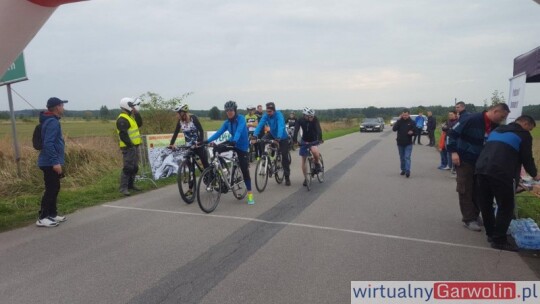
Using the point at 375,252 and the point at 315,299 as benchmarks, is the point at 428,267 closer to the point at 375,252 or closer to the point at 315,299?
the point at 375,252

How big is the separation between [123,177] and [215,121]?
3061cm

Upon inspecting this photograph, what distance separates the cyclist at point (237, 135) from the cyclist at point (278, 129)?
134 centimetres

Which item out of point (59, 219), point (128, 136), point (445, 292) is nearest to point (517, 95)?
point (445, 292)

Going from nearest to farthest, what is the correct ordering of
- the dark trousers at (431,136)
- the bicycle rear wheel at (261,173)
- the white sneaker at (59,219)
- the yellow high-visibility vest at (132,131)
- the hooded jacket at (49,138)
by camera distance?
the hooded jacket at (49,138) → the white sneaker at (59,219) → the yellow high-visibility vest at (132,131) → the bicycle rear wheel at (261,173) → the dark trousers at (431,136)

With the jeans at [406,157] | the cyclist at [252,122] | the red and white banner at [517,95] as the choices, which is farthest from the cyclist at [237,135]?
the cyclist at [252,122]

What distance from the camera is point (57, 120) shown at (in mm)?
6066

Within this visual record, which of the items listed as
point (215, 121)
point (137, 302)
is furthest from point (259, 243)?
point (215, 121)

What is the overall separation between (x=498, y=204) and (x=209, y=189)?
447 centimetres

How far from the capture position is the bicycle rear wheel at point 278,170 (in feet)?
31.6

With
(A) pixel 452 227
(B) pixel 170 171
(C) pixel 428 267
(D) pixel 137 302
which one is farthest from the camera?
(B) pixel 170 171

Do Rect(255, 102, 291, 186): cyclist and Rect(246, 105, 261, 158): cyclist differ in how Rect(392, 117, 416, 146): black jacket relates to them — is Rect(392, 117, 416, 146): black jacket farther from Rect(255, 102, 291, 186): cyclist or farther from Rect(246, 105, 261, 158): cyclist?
Rect(246, 105, 261, 158): cyclist

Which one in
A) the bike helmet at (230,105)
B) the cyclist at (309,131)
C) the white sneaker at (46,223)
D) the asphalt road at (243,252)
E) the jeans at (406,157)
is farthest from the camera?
the jeans at (406,157)

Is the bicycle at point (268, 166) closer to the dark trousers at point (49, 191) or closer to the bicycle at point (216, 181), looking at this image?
the bicycle at point (216, 181)

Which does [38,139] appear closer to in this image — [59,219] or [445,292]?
[59,219]
